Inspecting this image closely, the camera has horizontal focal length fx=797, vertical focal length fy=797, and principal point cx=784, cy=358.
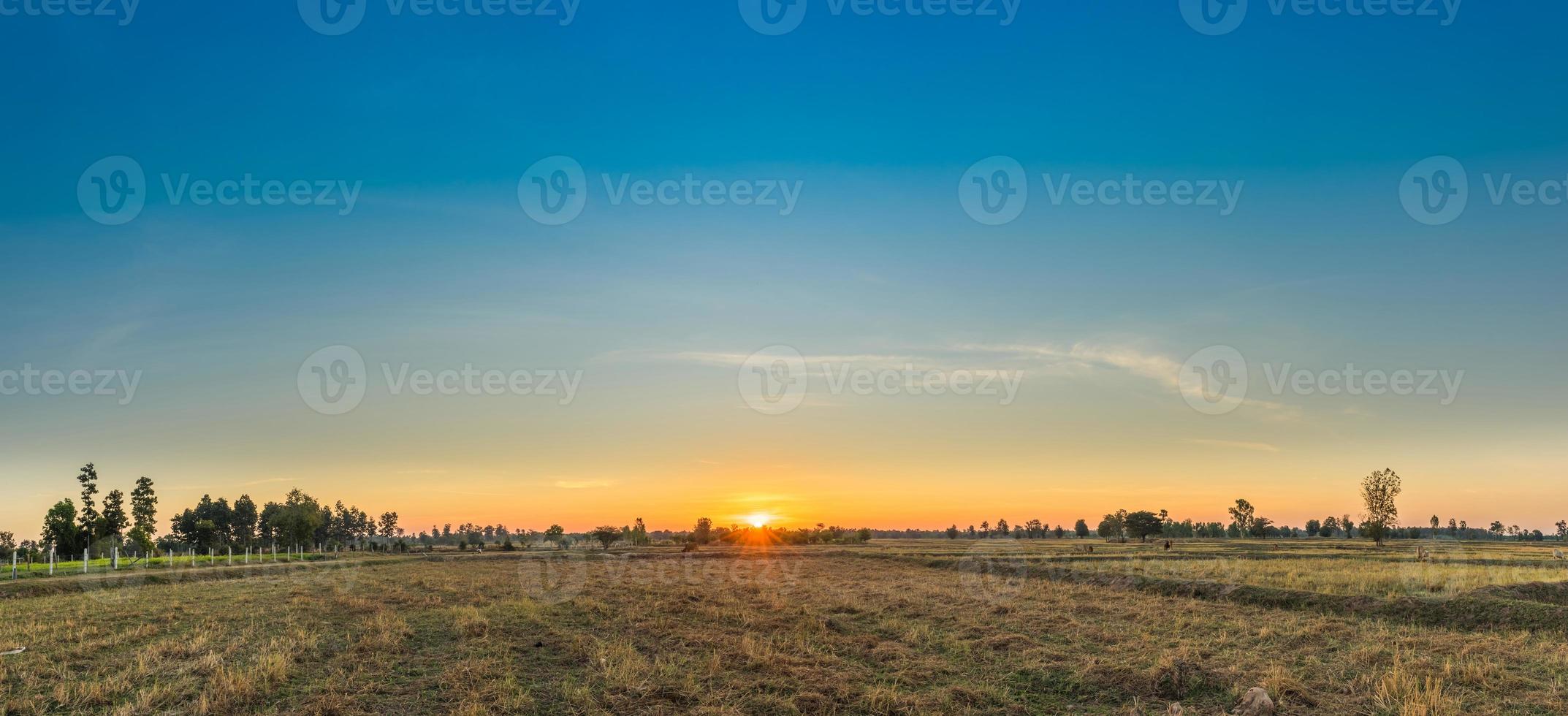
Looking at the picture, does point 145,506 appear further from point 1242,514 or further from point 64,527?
point 1242,514

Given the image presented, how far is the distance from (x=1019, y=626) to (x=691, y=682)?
11539 mm

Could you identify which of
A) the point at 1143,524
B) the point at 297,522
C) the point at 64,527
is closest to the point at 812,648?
the point at 64,527

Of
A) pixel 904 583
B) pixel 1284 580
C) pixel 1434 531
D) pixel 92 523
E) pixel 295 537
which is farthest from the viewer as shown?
pixel 1434 531

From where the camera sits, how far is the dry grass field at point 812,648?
15312mm

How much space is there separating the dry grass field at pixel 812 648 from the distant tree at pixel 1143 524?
4447 inches

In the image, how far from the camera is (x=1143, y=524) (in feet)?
481

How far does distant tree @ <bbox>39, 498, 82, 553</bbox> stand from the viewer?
88062 mm

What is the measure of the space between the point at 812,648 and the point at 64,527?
347 ft

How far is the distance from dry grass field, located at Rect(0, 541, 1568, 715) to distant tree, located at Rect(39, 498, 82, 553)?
217 feet

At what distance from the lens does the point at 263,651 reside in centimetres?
1947

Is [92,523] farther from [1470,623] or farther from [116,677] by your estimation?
[1470,623]

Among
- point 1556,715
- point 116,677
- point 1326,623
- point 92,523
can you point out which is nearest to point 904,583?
point 1326,623

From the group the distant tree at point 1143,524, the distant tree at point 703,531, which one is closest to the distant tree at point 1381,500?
the distant tree at point 1143,524

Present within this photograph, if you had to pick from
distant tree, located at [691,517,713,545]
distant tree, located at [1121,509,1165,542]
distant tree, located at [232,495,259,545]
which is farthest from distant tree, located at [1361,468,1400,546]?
distant tree, located at [232,495,259,545]
